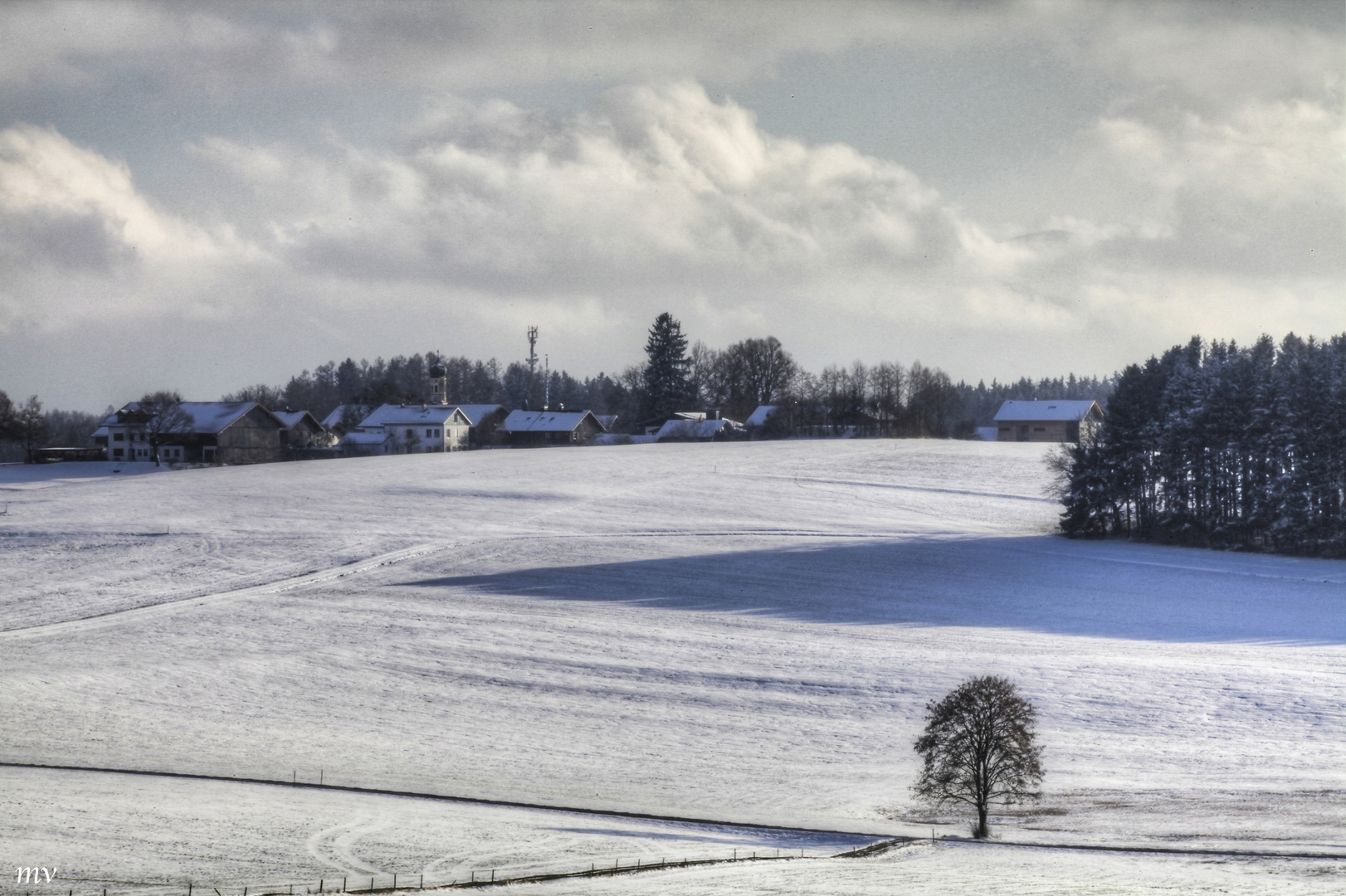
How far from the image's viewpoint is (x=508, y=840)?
15.9 meters

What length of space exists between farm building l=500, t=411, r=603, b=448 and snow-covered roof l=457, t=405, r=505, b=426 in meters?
2.48

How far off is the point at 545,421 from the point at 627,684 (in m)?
97.0

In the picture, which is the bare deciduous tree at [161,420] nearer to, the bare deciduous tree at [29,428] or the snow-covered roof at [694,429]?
the bare deciduous tree at [29,428]

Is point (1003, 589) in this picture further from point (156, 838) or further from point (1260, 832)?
point (156, 838)

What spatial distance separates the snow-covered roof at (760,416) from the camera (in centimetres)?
12525

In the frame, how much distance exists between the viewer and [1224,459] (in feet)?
198

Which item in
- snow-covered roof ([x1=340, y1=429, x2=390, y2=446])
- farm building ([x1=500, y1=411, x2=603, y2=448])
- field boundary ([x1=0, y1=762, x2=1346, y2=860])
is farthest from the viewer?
farm building ([x1=500, y1=411, x2=603, y2=448])

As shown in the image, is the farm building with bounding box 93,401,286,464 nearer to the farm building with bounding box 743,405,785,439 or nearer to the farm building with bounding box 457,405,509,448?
the farm building with bounding box 457,405,509,448

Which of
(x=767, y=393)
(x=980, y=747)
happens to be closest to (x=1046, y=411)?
(x=767, y=393)

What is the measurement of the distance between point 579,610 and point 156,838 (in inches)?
874

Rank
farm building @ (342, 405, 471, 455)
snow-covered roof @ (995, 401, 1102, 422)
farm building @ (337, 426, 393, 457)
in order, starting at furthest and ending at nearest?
snow-covered roof @ (995, 401, 1102, 422)
farm building @ (342, 405, 471, 455)
farm building @ (337, 426, 393, 457)

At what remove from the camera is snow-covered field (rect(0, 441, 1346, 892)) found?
621 inches

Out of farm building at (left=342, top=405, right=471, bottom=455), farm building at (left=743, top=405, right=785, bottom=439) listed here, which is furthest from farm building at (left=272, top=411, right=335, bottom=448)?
farm building at (left=743, top=405, right=785, bottom=439)

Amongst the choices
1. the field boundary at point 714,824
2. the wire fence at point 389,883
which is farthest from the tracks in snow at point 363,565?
the wire fence at point 389,883
